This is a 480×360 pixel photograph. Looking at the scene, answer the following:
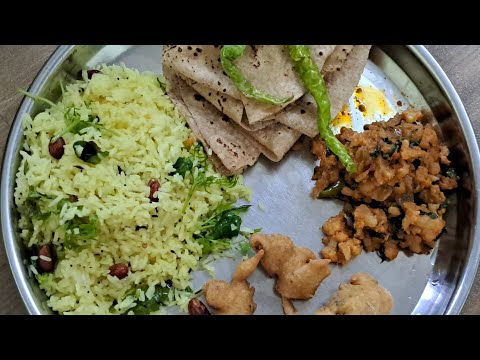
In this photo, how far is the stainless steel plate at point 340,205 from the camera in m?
3.36

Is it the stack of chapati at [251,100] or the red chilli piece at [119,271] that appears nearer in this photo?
the red chilli piece at [119,271]

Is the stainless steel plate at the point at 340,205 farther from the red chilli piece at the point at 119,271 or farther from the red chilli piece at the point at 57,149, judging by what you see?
the red chilli piece at the point at 119,271

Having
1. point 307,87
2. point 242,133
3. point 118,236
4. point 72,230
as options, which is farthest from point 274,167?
point 72,230

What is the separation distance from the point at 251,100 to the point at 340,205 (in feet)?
2.82

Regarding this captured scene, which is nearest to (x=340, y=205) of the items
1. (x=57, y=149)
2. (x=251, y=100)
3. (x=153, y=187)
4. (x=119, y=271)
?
(x=251, y=100)

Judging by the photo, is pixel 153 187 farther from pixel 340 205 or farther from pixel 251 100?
pixel 340 205

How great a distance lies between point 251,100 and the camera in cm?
335

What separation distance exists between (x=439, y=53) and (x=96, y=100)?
229 cm

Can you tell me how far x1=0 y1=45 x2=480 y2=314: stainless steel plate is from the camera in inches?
132

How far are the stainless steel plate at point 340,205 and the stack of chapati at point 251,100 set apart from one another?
0.21m

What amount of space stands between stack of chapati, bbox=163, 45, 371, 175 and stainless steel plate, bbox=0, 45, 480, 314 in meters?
0.21

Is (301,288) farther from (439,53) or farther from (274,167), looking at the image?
(439,53)

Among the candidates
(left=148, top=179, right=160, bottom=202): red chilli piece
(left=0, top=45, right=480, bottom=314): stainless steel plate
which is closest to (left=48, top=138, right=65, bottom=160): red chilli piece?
(left=0, top=45, right=480, bottom=314): stainless steel plate

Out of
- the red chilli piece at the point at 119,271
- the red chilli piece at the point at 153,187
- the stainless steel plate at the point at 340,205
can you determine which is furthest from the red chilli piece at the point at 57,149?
the red chilli piece at the point at 119,271
